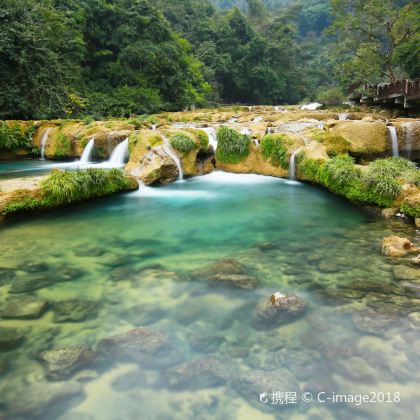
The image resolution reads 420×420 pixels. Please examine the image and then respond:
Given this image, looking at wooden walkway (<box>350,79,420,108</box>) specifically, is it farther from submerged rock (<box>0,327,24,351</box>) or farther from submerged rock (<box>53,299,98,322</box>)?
submerged rock (<box>0,327,24,351</box>)

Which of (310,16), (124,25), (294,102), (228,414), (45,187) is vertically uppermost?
(310,16)

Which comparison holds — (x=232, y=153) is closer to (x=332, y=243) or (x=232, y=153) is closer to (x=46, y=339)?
(x=332, y=243)

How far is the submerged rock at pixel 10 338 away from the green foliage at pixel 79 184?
5.57 meters

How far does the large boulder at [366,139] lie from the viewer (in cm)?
1300

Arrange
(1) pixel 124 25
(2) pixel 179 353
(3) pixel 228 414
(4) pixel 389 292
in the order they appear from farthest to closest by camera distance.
A: (1) pixel 124 25
(4) pixel 389 292
(2) pixel 179 353
(3) pixel 228 414

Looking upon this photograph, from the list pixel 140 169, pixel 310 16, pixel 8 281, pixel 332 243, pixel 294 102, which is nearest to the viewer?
pixel 8 281

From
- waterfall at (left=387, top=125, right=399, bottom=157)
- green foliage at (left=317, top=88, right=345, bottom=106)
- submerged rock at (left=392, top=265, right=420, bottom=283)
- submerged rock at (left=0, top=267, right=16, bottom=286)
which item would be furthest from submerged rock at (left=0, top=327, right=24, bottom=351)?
green foliage at (left=317, top=88, right=345, bottom=106)

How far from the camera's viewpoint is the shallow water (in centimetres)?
352

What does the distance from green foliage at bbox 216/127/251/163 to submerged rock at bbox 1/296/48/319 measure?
1058cm

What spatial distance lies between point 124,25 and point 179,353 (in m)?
35.8

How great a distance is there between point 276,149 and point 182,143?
11.7 ft

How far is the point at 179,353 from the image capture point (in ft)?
13.6

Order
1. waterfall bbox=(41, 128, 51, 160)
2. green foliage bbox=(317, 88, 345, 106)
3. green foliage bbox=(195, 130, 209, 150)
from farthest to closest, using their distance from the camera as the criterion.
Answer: green foliage bbox=(317, 88, 345, 106) < waterfall bbox=(41, 128, 51, 160) < green foliage bbox=(195, 130, 209, 150)

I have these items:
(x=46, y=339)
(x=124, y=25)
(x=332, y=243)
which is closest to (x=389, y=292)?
(x=332, y=243)
